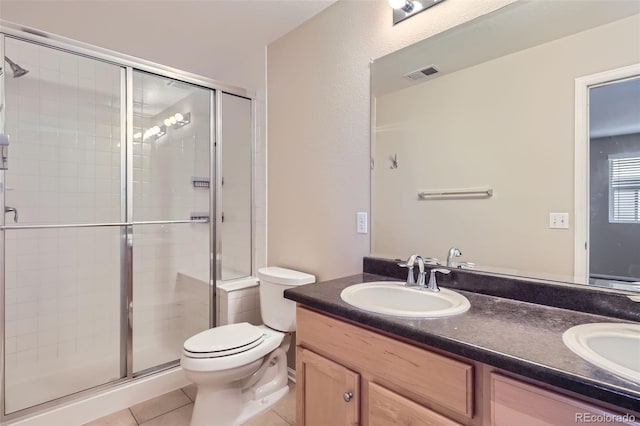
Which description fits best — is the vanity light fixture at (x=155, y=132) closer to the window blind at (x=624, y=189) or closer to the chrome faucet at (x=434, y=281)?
the chrome faucet at (x=434, y=281)

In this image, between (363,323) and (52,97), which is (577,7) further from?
(52,97)

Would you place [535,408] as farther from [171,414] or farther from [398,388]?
[171,414]

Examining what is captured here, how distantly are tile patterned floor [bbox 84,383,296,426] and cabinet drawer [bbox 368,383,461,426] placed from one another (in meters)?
0.96

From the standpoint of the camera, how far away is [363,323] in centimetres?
104

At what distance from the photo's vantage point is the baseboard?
5.53 ft

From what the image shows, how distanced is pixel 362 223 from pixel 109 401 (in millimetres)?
1796

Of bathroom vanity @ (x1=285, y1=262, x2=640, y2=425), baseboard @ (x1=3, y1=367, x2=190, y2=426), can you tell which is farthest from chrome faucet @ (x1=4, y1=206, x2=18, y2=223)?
bathroom vanity @ (x1=285, y1=262, x2=640, y2=425)

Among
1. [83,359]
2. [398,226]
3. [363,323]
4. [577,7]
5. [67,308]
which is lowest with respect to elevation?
[83,359]

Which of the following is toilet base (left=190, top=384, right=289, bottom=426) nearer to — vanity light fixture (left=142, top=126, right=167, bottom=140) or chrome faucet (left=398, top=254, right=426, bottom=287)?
chrome faucet (left=398, top=254, right=426, bottom=287)

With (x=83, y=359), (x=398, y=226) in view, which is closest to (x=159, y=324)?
(x=83, y=359)

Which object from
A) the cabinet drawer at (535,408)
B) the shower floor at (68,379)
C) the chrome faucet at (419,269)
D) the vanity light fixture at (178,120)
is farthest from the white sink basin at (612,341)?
the vanity light fixture at (178,120)

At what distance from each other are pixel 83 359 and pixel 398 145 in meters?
2.61

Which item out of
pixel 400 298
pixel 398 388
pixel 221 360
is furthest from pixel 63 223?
pixel 398 388

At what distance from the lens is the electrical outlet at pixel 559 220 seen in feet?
3.75
